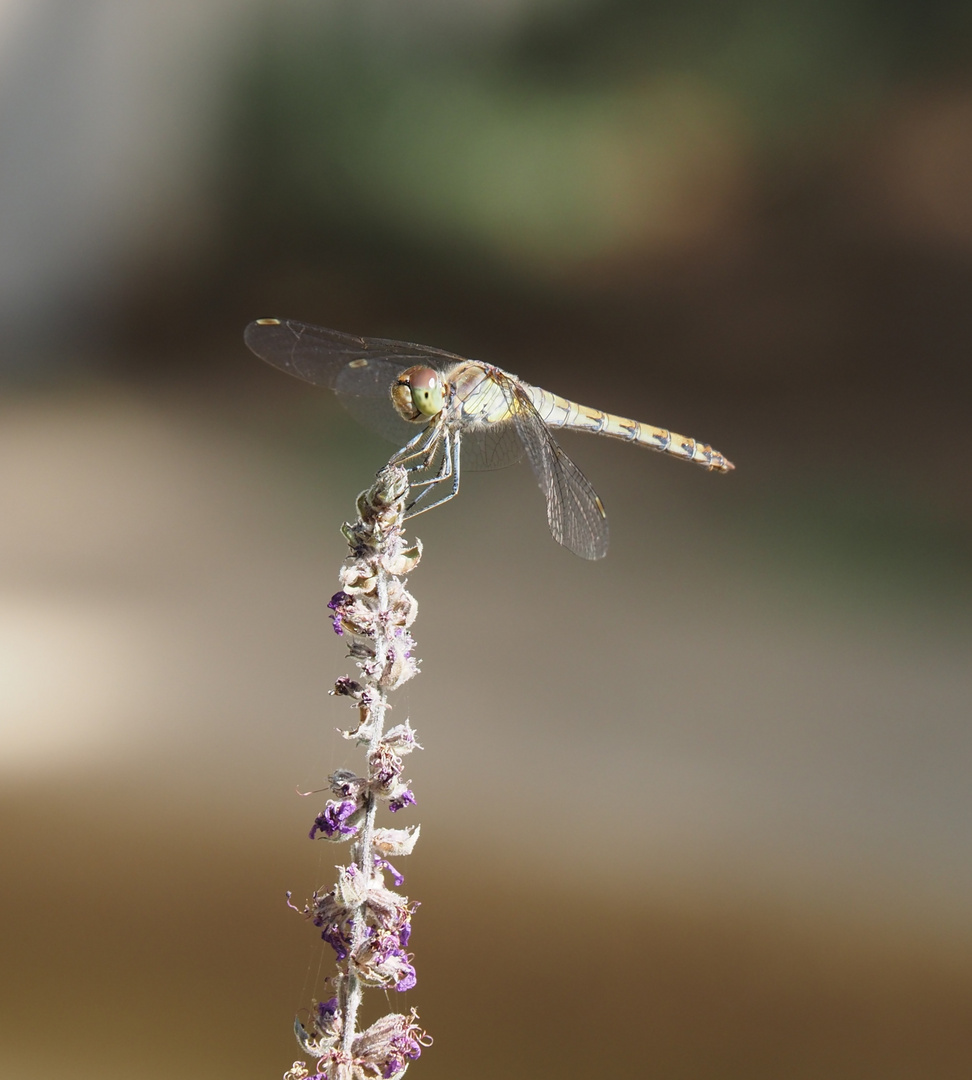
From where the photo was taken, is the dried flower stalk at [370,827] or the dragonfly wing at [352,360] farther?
the dragonfly wing at [352,360]

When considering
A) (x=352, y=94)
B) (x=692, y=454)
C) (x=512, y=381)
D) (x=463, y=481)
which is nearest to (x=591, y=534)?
(x=512, y=381)

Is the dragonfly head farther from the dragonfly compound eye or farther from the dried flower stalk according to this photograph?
Result: the dried flower stalk

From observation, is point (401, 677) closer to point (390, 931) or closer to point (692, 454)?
point (390, 931)

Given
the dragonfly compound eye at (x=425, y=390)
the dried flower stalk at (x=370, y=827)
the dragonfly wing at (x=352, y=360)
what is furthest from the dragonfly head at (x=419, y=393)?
A: the dried flower stalk at (x=370, y=827)

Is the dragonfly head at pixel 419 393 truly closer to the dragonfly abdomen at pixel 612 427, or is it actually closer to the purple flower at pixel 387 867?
the dragonfly abdomen at pixel 612 427

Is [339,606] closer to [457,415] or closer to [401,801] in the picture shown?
[401,801]

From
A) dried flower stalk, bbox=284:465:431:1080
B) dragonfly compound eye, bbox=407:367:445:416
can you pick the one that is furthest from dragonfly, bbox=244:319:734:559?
dried flower stalk, bbox=284:465:431:1080

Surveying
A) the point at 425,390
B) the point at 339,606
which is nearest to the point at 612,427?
the point at 425,390
